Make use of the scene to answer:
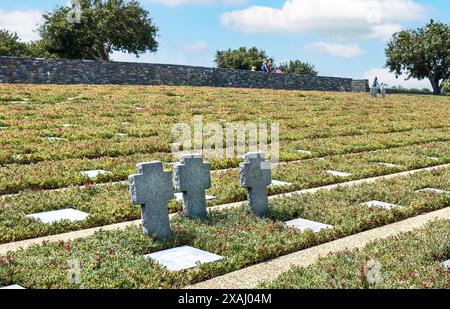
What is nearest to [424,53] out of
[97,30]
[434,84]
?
[434,84]

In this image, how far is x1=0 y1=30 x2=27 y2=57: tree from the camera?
62013mm

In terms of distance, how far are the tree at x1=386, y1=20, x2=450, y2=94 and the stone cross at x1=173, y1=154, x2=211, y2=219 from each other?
207 ft

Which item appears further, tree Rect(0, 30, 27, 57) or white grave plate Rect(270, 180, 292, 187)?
tree Rect(0, 30, 27, 57)

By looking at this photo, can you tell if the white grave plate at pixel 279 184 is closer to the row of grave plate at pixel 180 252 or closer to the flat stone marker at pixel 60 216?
the row of grave plate at pixel 180 252

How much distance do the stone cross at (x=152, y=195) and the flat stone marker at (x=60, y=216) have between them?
121 centimetres

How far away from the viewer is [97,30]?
54438 millimetres

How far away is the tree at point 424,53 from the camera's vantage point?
210 feet

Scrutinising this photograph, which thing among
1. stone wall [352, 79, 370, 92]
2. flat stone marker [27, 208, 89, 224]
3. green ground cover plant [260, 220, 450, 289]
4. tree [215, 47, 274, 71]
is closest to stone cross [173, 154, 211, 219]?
flat stone marker [27, 208, 89, 224]

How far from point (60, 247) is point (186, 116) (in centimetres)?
1262

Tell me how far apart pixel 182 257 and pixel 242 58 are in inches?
3846

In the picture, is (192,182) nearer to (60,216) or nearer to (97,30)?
(60,216)

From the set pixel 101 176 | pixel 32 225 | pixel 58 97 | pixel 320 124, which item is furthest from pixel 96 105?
pixel 32 225

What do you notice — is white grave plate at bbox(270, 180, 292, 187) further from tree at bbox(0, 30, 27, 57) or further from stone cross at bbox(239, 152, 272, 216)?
tree at bbox(0, 30, 27, 57)

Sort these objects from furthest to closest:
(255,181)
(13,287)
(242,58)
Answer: (242,58) < (255,181) < (13,287)
